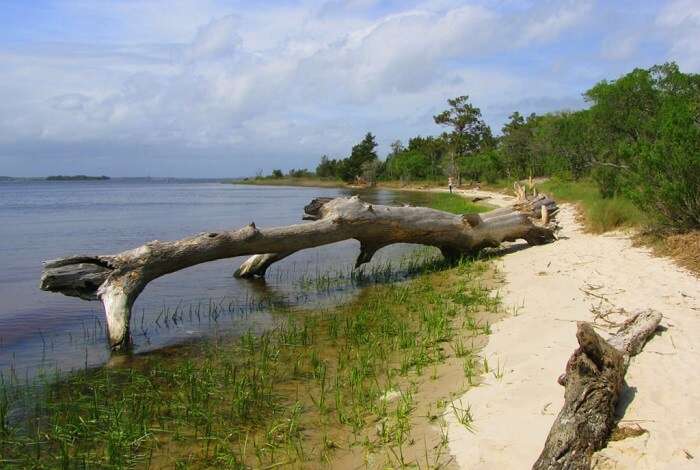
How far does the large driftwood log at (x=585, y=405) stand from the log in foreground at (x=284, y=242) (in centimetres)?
576

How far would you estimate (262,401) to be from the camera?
18.5ft

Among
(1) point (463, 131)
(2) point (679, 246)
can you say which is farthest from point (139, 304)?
(1) point (463, 131)

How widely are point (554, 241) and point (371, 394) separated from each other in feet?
32.6

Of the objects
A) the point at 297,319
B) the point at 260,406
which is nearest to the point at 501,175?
the point at 297,319

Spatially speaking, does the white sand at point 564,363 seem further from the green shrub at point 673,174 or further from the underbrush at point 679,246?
the green shrub at point 673,174

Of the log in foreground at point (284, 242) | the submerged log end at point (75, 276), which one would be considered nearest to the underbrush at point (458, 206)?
the log in foreground at point (284, 242)

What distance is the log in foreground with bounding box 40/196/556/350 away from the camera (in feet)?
26.0

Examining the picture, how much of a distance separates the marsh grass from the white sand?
1.27ft

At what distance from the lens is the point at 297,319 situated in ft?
30.2

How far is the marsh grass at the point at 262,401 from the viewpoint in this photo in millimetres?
4652

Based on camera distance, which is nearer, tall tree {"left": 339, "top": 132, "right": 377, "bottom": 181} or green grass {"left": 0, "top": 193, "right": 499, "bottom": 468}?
green grass {"left": 0, "top": 193, "right": 499, "bottom": 468}

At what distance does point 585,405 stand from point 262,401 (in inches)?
116

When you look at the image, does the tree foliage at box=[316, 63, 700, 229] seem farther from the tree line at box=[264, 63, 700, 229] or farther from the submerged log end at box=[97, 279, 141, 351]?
the submerged log end at box=[97, 279, 141, 351]

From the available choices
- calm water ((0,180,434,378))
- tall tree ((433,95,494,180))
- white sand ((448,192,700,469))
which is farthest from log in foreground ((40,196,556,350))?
tall tree ((433,95,494,180))
